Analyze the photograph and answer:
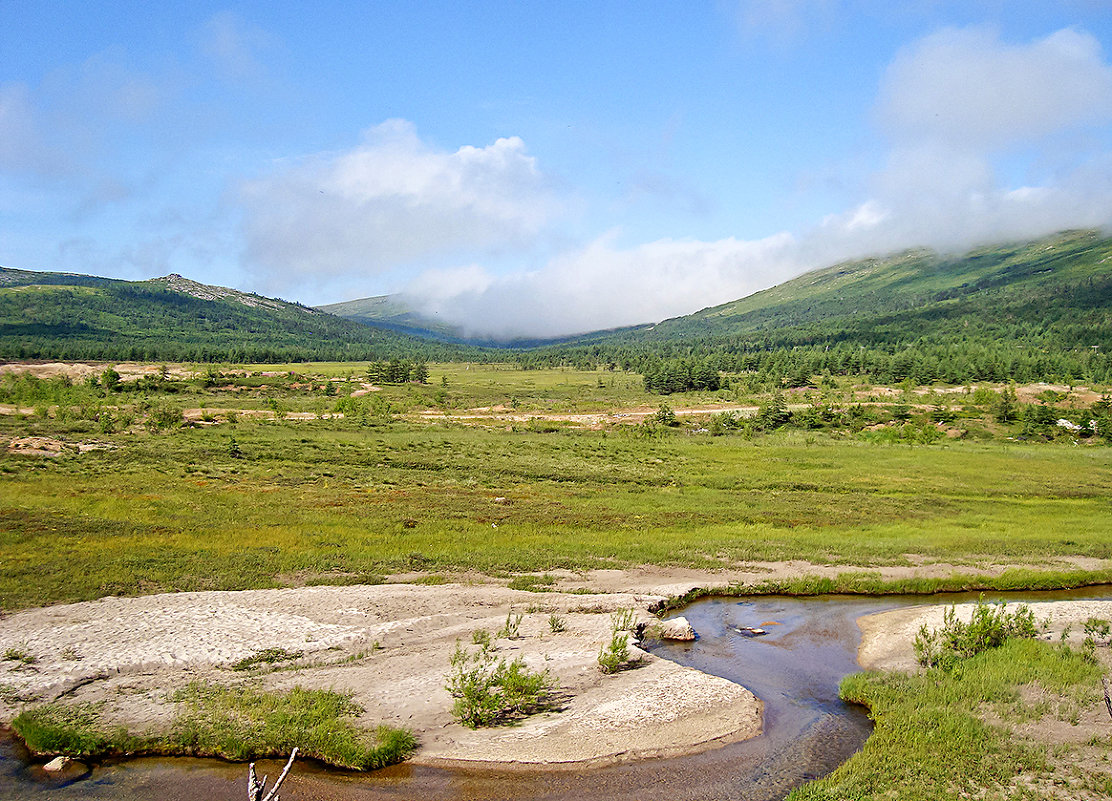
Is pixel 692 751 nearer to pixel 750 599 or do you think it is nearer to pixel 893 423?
pixel 750 599

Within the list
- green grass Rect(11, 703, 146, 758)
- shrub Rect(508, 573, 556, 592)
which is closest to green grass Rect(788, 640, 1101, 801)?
shrub Rect(508, 573, 556, 592)

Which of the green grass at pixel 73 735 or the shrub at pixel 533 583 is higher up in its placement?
the green grass at pixel 73 735

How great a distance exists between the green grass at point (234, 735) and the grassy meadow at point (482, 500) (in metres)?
10.3

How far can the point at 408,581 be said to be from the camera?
29859 millimetres

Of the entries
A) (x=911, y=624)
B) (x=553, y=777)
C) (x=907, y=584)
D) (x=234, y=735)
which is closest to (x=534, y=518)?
(x=907, y=584)

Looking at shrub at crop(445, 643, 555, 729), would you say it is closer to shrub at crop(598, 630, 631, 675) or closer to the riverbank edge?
shrub at crop(598, 630, 631, 675)

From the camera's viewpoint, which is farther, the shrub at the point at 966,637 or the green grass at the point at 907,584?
the green grass at the point at 907,584

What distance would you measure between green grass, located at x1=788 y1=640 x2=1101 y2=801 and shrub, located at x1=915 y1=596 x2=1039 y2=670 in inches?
19.8

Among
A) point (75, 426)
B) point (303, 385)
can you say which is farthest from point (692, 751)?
point (303, 385)

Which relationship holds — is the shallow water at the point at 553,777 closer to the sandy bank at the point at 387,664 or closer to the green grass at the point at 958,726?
the sandy bank at the point at 387,664

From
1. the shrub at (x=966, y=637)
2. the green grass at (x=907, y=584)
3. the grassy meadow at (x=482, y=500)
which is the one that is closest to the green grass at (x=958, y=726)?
the shrub at (x=966, y=637)

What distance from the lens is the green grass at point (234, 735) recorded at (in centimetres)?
1605

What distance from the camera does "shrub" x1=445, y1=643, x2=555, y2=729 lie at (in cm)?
1766

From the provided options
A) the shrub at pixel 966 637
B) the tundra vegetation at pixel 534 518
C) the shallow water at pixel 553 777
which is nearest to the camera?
the shallow water at pixel 553 777
